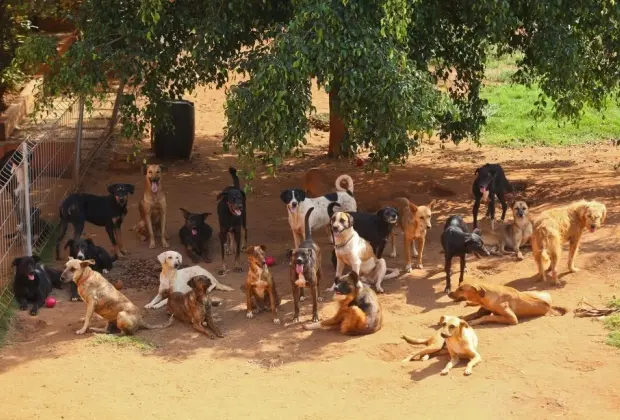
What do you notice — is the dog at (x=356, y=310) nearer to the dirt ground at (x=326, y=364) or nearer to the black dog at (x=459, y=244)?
the dirt ground at (x=326, y=364)

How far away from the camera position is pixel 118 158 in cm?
1936

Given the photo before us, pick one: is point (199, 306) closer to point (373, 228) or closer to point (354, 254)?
point (354, 254)

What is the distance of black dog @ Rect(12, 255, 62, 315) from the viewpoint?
42.1ft

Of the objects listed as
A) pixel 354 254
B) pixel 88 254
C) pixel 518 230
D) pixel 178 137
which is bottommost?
pixel 88 254

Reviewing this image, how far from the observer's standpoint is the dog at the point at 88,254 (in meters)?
13.4

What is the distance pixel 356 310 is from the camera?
11797 mm

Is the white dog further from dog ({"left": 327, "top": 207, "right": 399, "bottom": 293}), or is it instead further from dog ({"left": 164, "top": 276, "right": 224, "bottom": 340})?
dog ({"left": 327, "top": 207, "right": 399, "bottom": 293})

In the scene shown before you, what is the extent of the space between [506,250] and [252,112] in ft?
13.3

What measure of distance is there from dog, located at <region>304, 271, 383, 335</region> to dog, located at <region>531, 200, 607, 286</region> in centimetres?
236

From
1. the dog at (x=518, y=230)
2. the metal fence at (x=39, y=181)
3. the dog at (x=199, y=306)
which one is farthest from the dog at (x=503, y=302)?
the metal fence at (x=39, y=181)

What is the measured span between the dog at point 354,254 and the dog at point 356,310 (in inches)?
37.1

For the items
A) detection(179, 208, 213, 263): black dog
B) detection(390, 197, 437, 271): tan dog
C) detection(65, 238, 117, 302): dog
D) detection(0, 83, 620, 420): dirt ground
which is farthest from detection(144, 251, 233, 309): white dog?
detection(390, 197, 437, 271): tan dog

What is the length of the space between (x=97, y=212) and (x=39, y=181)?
152 cm

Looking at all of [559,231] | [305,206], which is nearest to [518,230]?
Result: [559,231]
